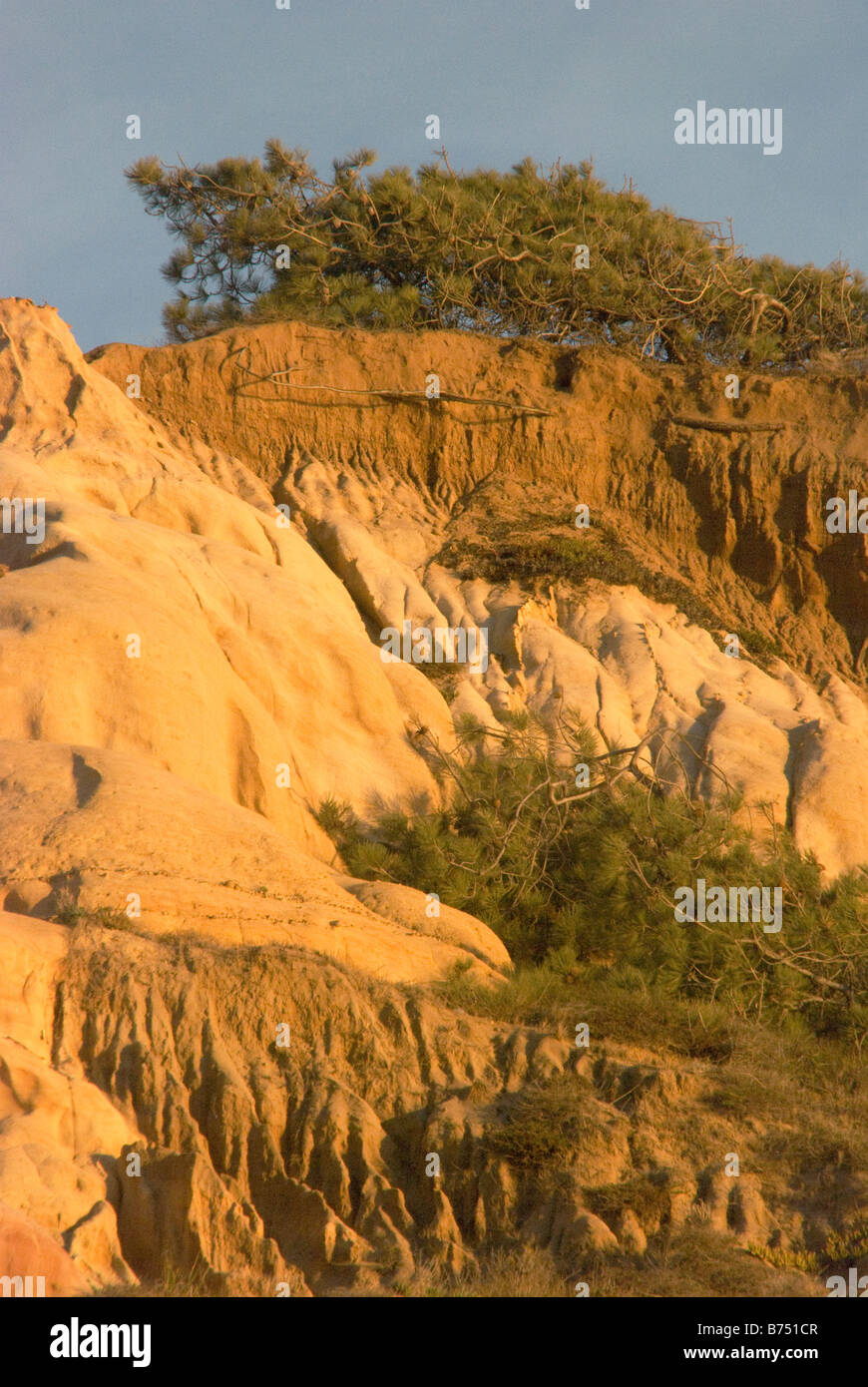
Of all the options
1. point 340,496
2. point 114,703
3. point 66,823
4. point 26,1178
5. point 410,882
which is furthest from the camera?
point 340,496

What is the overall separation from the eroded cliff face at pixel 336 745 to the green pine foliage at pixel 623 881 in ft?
3.00

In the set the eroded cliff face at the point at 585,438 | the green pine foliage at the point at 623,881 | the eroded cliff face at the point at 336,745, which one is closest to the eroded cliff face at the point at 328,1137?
the eroded cliff face at the point at 336,745

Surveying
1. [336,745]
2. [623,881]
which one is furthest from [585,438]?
[623,881]

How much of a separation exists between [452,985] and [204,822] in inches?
87.0

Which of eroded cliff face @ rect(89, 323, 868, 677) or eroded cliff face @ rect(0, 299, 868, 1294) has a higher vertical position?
eroded cliff face @ rect(89, 323, 868, 677)

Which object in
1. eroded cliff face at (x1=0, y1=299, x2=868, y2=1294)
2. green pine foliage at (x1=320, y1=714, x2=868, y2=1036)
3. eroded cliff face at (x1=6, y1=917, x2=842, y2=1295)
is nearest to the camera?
eroded cliff face at (x1=6, y1=917, x2=842, y2=1295)

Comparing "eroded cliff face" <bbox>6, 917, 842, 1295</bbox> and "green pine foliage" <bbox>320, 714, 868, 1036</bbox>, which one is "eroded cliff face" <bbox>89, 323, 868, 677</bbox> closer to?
"green pine foliage" <bbox>320, 714, 868, 1036</bbox>

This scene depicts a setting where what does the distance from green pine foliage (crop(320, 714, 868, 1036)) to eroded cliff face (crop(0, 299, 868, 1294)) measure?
3.00 ft

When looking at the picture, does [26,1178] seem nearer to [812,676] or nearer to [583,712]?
[583,712]

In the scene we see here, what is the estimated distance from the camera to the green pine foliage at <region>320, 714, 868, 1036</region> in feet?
39.7

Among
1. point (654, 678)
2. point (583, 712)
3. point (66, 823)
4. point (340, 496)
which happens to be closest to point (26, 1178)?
point (66, 823)

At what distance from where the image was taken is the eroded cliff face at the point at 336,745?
792 centimetres

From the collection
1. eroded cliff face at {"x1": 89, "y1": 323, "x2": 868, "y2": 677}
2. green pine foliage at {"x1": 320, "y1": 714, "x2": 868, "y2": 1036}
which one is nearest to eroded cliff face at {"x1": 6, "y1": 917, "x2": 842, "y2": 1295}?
green pine foliage at {"x1": 320, "y1": 714, "x2": 868, "y2": 1036}

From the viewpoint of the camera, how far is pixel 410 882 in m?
13.1
